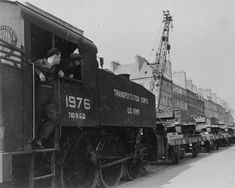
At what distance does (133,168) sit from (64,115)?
178 inches

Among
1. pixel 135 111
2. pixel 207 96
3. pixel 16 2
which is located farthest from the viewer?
pixel 207 96

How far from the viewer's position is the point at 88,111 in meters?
6.98

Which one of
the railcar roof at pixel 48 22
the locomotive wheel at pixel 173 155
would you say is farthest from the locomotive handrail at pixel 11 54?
the locomotive wheel at pixel 173 155

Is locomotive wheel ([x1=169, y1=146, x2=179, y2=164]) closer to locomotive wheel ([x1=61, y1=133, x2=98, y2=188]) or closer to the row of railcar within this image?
the row of railcar

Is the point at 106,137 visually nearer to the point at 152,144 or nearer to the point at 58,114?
the point at 58,114

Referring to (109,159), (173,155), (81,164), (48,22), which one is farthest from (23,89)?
(173,155)

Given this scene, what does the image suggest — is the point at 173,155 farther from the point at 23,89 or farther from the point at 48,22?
the point at 23,89

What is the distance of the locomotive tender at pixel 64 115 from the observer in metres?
5.11

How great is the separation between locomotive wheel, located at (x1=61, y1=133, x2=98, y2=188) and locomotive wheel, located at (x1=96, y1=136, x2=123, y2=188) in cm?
25

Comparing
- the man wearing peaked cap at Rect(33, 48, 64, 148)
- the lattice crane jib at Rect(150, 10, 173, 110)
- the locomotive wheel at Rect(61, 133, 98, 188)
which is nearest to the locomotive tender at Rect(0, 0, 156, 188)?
the locomotive wheel at Rect(61, 133, 98, 188)

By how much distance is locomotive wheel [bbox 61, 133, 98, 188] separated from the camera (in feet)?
22.6

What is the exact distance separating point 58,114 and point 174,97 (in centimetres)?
5393

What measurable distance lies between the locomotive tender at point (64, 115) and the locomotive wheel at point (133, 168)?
0.13 feet

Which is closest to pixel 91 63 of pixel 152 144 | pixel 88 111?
pixel 88 111
